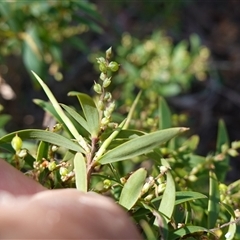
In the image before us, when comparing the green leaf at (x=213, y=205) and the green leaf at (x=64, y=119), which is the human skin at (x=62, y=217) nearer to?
Result: the green leaf at (x=64, y=119)

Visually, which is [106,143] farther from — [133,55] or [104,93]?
[133,55]

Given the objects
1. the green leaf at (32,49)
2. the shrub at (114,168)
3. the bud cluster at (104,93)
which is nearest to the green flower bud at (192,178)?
the shrub at (114,168)

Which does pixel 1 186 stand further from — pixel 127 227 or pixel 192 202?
pixel 192 202

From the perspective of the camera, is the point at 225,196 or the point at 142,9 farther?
the point at 142,9

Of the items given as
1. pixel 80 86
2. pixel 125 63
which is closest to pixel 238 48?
pixel 80 86

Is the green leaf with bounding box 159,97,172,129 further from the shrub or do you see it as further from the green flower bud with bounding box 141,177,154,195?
the green flower bud with bounding box 141,177,154,195

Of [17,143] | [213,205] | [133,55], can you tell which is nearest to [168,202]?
[213,205]

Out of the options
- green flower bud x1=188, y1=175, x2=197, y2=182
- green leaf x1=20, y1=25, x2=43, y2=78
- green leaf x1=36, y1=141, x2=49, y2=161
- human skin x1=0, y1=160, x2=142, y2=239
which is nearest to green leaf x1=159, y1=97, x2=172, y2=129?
green flower bud x1=188, y1=175, x2=197, y2=182
